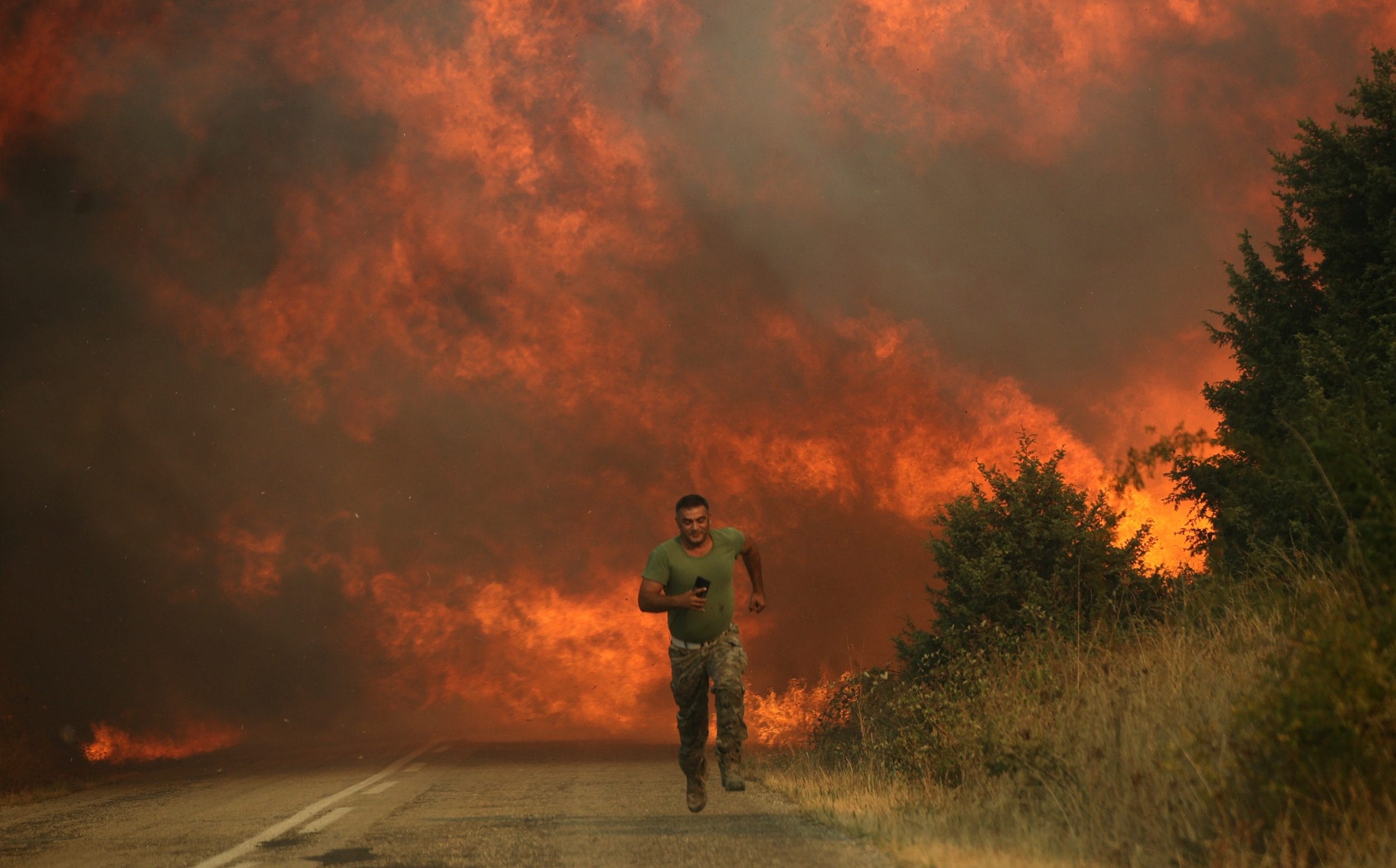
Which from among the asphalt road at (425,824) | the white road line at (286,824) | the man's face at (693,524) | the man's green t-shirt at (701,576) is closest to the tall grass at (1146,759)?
the asphalt road at (425,824)

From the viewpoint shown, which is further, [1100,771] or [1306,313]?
[1306,313]

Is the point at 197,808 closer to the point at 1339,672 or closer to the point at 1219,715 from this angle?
the point at 1219,715

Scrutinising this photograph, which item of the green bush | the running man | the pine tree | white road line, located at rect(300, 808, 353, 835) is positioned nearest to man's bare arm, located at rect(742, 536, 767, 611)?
the running man

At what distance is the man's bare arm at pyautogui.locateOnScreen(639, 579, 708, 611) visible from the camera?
28.8 ft

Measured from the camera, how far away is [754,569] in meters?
9.70

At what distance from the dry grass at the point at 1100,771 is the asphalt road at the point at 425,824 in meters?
0.73

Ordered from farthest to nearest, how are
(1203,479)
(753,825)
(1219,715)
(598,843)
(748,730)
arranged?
1. (1203,479)
2. (748,730)
3. (753,825)
4. (598,843)
5. (1219,715)

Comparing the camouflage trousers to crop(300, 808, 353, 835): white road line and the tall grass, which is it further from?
crop(300, 808, 353, 835): white road line

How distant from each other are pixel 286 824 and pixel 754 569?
418cm

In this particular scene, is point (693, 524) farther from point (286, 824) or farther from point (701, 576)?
point (286, 824)

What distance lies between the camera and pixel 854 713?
2455cm

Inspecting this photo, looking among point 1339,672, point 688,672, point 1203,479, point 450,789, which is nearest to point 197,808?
point 450,789

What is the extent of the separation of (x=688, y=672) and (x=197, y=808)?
5423 millimetres

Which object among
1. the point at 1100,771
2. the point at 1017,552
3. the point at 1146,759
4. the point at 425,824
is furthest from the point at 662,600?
the point at 1017,552
